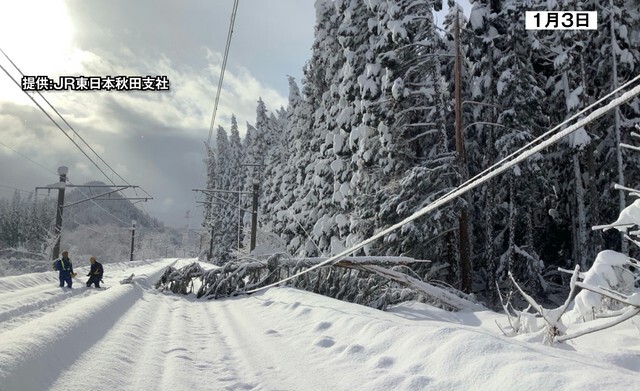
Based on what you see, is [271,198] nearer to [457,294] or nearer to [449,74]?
[449,74]

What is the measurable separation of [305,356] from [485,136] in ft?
55.8

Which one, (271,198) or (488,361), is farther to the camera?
(271,198)

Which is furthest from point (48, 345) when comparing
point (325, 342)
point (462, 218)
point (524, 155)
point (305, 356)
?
point (462, 218)

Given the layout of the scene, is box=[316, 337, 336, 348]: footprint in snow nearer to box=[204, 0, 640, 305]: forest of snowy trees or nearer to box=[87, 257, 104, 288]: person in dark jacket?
box=[204, 0, 640, 305]: forest of snowy trees

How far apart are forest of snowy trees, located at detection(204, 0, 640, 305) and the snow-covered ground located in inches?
286

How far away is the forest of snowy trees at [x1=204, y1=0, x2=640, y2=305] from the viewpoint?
1670 centimetres

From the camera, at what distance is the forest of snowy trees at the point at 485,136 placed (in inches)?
658

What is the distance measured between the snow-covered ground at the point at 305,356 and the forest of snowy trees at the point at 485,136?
7.27 m

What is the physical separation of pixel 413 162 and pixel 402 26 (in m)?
5.09

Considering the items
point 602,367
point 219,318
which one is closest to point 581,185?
point 219,318

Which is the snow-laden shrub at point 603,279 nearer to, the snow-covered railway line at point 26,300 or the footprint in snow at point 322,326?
the footprint in snow at point 322,326

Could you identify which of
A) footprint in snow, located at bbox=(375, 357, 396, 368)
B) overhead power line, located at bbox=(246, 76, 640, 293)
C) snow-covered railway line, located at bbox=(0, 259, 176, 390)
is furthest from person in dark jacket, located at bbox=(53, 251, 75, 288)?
overhead power line, located at bbox=(246, 76, 640, 293)

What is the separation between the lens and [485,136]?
20250mm

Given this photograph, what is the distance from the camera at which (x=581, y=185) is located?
1959 cm
